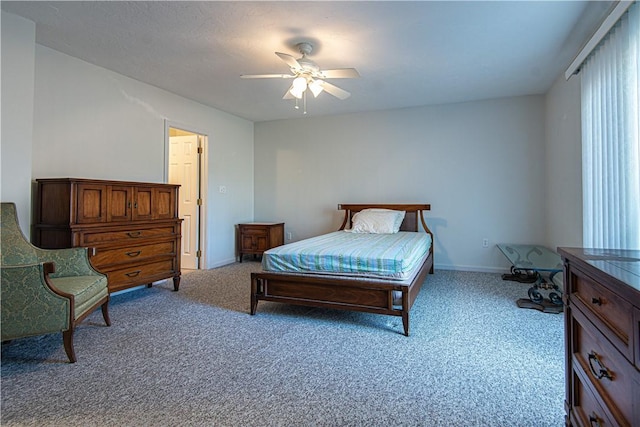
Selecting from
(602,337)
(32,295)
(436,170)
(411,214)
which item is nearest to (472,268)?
(411,214)

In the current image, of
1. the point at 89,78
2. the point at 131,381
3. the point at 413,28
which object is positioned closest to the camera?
the point at 131,381

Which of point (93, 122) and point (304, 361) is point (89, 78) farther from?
point (304, 361)

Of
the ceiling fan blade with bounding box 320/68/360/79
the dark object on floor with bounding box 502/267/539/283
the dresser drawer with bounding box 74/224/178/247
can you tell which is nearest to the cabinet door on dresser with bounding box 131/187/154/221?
the dresser drawer with bounding box 74/224/178/247

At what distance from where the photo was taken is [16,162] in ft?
8.16

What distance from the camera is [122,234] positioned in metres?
3.17

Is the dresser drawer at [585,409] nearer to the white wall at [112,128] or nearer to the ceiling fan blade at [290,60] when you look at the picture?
the ceiling fan blade at [290,60]

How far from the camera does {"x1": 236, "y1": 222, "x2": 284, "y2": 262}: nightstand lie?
531 cm

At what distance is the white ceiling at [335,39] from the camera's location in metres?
2.36

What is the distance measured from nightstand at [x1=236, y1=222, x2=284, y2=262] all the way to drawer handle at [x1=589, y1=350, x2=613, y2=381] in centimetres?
454

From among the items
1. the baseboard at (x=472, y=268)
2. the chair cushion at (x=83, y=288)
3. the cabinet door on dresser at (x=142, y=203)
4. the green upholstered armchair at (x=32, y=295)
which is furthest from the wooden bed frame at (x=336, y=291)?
the baseboard at (x=472, y=268)

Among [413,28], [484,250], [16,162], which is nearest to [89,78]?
[16,162]

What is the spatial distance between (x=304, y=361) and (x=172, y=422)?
0.83m

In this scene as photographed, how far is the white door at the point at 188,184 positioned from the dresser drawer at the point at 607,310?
473cm

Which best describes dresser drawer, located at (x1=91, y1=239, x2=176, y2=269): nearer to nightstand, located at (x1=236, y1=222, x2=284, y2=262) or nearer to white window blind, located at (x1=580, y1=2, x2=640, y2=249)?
nightstand, located at (x1=236, y1=222, x2=284, y2=262)
